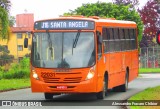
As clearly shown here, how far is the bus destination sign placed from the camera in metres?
20.8

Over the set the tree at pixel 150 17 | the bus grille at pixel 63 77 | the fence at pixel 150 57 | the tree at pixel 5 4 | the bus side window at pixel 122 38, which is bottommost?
the fence at pixel 150 57

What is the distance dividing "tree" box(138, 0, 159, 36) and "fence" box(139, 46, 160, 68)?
30.7 feet

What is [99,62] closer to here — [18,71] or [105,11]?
[18,71]

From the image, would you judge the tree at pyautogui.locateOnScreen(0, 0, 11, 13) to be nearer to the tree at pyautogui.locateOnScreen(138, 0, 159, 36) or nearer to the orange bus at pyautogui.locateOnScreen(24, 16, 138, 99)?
the orange bus at pyautogui.locateOnScreen(24, 16, 138, 99)

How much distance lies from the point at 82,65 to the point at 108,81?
112 inches

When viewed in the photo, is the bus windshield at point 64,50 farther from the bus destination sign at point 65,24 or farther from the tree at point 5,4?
the tree at point 5,4

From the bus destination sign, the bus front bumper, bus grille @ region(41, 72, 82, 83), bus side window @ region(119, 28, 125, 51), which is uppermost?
the bus destination sign

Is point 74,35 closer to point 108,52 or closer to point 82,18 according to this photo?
point 82,18

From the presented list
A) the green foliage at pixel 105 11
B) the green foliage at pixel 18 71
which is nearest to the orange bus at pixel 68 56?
the green foliage at pixel 18 71

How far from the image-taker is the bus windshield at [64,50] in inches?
801

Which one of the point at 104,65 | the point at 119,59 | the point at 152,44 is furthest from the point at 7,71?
the point at 152,44

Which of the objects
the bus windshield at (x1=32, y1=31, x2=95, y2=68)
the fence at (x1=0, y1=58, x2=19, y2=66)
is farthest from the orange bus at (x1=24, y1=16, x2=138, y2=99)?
the fence at (x1=0, y1=58, x2=19, y2=66)

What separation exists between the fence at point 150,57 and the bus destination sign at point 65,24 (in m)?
44.0

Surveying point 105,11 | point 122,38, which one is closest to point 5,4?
point 122,38
